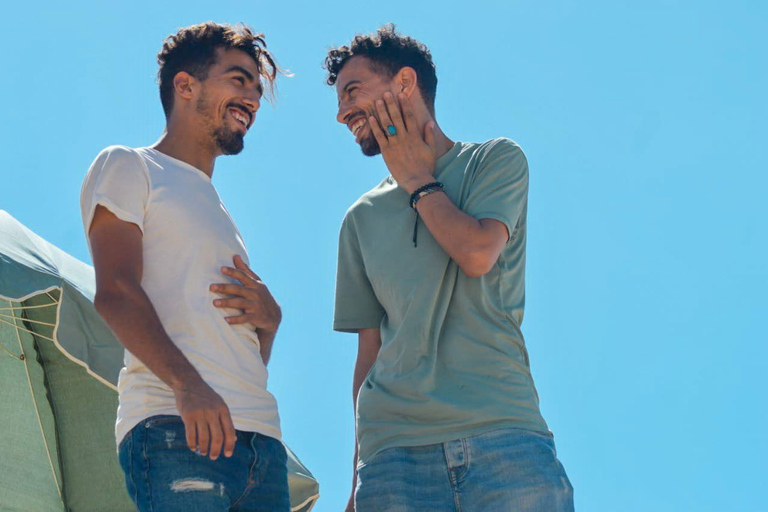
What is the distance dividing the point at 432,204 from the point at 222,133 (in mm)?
869

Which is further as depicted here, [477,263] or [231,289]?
[477,263]

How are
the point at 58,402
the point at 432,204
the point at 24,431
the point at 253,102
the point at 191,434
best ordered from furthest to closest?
the point at 58,402 → the point at 24,431 → the point at 253,102 → the point at 432,204 → the point at 191,434

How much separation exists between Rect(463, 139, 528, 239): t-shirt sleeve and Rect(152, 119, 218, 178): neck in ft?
3.09

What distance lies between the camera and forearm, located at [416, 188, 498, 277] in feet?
10.4

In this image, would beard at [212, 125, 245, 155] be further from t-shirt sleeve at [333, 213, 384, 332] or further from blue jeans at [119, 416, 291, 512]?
blue jeans at [119, 416, 291, 512]

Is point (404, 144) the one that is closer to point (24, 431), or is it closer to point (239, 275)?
point (239, 275)

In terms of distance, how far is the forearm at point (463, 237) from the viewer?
3166 millimetres

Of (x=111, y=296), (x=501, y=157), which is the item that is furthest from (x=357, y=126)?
(x=111, y=296)

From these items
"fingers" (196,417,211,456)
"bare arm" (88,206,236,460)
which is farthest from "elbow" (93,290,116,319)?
"fingers" (196,417,211,456)

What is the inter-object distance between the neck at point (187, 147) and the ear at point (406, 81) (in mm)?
818

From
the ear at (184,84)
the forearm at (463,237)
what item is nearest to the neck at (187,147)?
the ear at (184,84)

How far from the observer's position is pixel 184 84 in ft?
12.3

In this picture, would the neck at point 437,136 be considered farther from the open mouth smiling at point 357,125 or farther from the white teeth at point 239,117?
the white teeth at point 239,117

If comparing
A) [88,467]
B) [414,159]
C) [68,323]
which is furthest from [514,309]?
[88,467]
